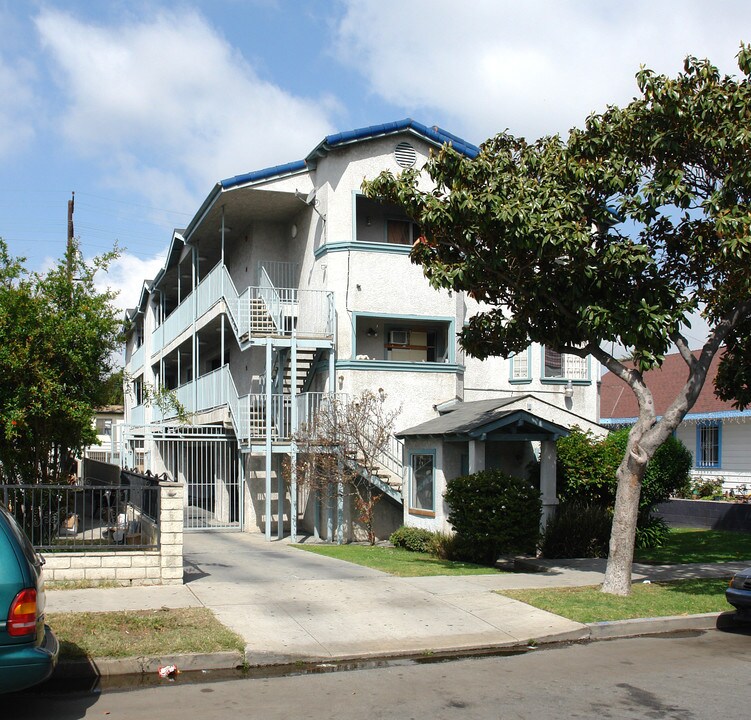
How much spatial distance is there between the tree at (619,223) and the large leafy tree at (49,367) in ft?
17.6

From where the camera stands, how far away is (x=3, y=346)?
543 inches

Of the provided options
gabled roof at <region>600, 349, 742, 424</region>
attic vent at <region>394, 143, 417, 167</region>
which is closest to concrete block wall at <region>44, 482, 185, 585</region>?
attic vent at <region>394, 143, 417, 167</region>

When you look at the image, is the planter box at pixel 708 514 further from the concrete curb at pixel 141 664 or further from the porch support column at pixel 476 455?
the concrete curb at pixel 141 664

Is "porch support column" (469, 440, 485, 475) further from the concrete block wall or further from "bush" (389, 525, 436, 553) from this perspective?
the concrete block wall

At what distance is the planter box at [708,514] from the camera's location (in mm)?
22656

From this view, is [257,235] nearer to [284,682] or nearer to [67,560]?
[67,560]

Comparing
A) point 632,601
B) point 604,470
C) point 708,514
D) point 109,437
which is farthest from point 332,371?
point 109,437

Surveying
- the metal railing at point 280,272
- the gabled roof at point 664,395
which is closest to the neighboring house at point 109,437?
the metal railing at point 280,272

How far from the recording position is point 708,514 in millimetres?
23891

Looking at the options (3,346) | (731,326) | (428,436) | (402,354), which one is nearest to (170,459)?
(402,354)

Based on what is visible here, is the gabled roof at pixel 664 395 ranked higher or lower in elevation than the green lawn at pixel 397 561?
higher

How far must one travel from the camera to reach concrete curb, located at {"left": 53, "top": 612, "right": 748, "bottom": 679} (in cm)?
821

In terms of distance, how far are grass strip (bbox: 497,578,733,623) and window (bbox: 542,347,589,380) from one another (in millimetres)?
9892

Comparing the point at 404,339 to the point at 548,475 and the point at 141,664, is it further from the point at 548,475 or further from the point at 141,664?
the point at 141,664
